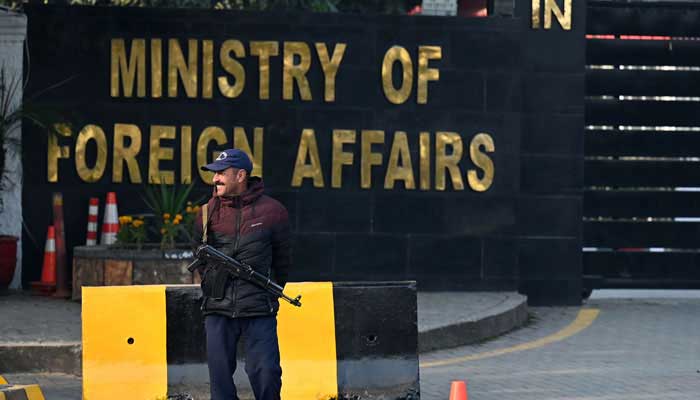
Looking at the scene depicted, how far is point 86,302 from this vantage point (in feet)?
33.8

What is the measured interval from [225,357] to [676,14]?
34.1ft

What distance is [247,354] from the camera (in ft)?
29.6

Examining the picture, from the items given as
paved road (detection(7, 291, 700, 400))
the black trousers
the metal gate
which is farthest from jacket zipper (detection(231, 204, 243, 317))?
the metal gate

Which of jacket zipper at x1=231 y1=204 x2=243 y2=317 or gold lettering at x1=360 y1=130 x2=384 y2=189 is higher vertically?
gold lettering at x1=360 y1=130 x2=384 y2=189

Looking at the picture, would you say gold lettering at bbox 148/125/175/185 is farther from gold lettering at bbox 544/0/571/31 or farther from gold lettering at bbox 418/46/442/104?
gold lettering at bbox 544/0/571/31

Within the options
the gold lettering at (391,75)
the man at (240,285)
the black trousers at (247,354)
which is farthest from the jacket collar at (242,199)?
the gold lettering at (391,75)

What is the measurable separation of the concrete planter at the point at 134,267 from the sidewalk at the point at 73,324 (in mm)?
393

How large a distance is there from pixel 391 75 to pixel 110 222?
3.33 metres

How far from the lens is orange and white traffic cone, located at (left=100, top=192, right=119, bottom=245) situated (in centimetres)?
1596

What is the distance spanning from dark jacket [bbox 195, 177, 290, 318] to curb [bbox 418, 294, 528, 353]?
4.60 metres

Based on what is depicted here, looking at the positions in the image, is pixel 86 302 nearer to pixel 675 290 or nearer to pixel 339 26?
pixel 339 26

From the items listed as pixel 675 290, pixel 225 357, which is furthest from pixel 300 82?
pixel 225 357

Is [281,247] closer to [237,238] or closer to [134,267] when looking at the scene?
[237,238]

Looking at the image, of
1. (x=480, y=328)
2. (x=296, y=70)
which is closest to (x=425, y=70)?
(x=296, y=70)
